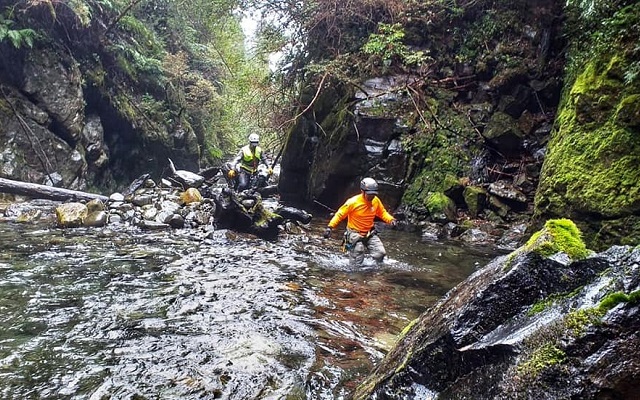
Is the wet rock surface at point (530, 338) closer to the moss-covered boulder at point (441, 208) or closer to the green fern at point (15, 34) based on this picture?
the moss-covered boulder at point (441, 208)

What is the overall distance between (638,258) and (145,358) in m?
3.80

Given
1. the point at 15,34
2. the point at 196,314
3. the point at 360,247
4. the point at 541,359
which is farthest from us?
the point at 15,34

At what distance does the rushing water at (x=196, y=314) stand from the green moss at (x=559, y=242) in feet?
5.86

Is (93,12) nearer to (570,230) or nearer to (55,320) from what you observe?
(55,320)

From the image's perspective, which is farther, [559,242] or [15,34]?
[15,34]

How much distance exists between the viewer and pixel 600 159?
278 inches

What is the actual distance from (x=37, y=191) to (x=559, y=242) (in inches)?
501

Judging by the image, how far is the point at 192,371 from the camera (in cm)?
374

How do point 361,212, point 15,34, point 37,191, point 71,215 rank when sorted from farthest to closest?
point 15,34 → point 37,191 → point 71,215 → point 361,212

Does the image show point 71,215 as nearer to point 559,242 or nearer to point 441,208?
point 441,208

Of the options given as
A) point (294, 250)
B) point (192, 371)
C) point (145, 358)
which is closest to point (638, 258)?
point (192, 371)

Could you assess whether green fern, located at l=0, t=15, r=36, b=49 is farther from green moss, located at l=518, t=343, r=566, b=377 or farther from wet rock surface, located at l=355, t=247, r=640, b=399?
green moss, located at l=518, t=343, r=566, b=377

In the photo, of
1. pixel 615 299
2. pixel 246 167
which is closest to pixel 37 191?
pixel 246 167

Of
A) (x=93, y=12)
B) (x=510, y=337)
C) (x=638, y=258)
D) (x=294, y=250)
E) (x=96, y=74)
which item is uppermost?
(x=93, y=12)
